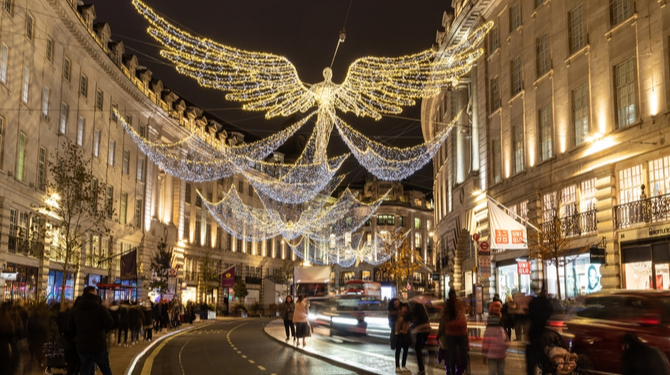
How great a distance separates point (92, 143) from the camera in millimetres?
41750

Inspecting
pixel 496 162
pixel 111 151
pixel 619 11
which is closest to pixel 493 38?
pixel 496 162

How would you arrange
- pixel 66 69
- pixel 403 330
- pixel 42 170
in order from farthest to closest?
pixel 66 69, pixel 42 170, pixel 403 330

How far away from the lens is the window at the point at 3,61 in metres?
29.0

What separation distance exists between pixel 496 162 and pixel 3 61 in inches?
907

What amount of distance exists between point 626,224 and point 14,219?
975 inches

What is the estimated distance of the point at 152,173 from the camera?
55469 mm

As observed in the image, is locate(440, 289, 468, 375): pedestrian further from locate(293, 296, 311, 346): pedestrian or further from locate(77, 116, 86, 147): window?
locate(77, 116, 86, 147): window

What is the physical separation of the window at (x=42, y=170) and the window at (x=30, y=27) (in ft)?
17.4

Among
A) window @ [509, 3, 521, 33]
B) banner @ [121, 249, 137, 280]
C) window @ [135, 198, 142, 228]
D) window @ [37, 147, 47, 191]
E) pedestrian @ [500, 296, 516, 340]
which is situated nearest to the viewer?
pedestrian @ [500, 296, 516, 340]

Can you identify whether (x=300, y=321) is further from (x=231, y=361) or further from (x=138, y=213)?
(x=138, y=213)

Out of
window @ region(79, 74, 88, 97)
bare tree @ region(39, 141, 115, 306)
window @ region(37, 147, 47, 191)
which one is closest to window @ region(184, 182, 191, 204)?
window @ region(79, 74, 88, 97)

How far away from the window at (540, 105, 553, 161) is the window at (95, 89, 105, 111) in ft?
87.1

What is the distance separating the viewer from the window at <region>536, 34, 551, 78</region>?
29978 mm

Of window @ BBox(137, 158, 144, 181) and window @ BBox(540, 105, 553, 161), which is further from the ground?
window @ BBox(137, 158, 144, 181)
